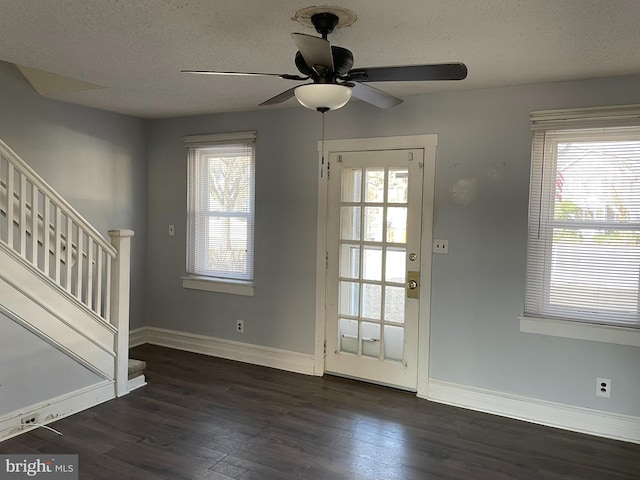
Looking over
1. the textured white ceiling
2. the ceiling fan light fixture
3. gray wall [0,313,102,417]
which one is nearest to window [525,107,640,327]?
the textured white ceiling

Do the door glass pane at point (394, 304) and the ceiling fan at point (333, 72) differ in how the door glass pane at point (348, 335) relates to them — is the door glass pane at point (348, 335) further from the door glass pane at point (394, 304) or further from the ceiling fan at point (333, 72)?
the ceiling fan at point (333, 72)

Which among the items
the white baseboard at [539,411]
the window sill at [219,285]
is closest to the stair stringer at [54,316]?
the window sill at [219,285]

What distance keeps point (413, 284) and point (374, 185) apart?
87 centimetres

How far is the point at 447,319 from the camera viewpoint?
11.7 feet

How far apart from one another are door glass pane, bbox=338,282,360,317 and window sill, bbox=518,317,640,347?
4.28 ft

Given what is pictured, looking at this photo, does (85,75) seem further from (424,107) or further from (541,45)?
(541,45)

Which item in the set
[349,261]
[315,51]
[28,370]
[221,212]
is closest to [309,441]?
[349,261]

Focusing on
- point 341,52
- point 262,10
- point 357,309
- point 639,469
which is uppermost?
point 262,10

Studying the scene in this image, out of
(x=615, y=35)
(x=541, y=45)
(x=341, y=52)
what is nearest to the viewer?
(x=341, y=52)

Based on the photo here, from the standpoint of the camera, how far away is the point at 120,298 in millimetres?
3541

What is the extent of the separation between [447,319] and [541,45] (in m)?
2.00

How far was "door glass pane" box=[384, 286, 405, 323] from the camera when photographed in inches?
149

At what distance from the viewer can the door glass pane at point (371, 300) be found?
3873mm

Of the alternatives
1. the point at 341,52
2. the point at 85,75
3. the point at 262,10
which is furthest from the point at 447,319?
the point at 85,75
